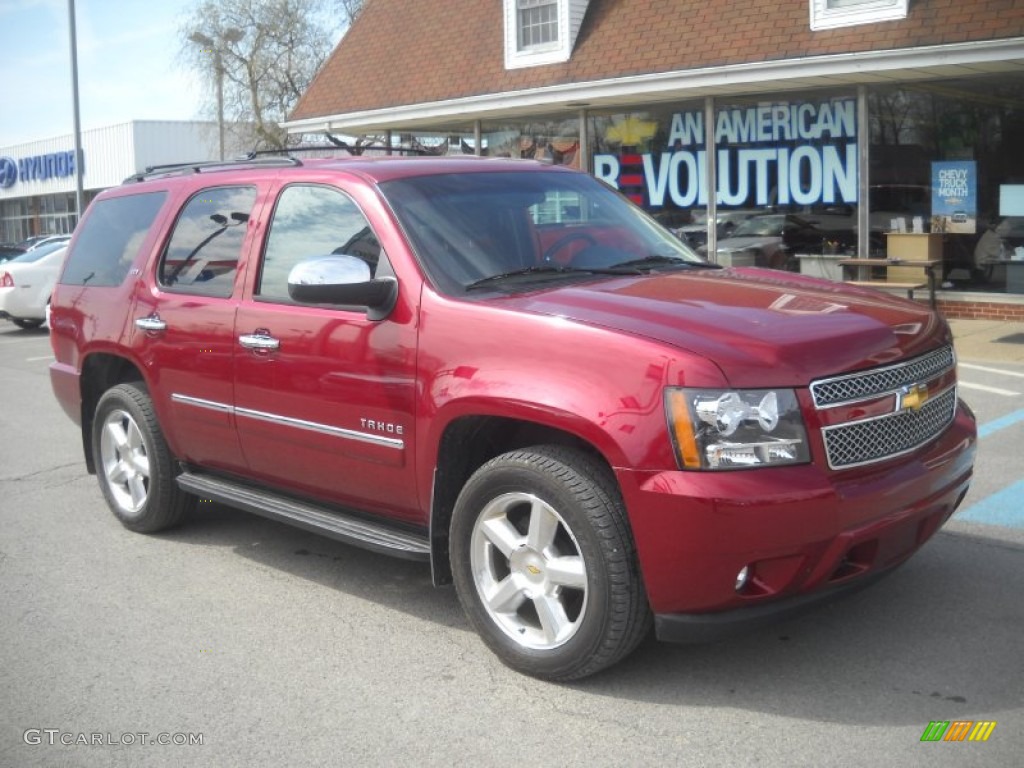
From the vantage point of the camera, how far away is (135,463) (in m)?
6.12

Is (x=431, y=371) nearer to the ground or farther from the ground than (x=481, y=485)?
farther from the ground

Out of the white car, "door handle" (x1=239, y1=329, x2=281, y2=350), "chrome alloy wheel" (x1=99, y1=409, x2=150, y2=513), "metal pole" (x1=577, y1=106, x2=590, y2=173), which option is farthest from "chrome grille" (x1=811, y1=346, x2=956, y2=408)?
the white car

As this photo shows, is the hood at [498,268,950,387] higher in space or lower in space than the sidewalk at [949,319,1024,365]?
higher

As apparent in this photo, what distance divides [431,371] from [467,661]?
1.13 m

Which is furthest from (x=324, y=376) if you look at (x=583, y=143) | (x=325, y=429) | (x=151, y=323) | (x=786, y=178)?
(x=583, y=143)

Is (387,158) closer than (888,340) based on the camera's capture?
No

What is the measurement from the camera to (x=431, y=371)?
428cm

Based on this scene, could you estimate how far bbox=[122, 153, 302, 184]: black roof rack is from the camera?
217 inches

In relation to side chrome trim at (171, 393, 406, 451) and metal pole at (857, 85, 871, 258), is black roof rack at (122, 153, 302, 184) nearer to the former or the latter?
side chrome trim at (171, 393, 406, 451)

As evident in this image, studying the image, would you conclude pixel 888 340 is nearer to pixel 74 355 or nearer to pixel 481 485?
pixel 481 485

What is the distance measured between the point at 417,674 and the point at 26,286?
16059mm

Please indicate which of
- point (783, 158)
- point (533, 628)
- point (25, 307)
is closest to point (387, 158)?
point (533, 628)

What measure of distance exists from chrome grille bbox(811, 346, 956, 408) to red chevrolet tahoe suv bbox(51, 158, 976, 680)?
10 millimetres

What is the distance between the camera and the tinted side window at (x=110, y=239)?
612cm
